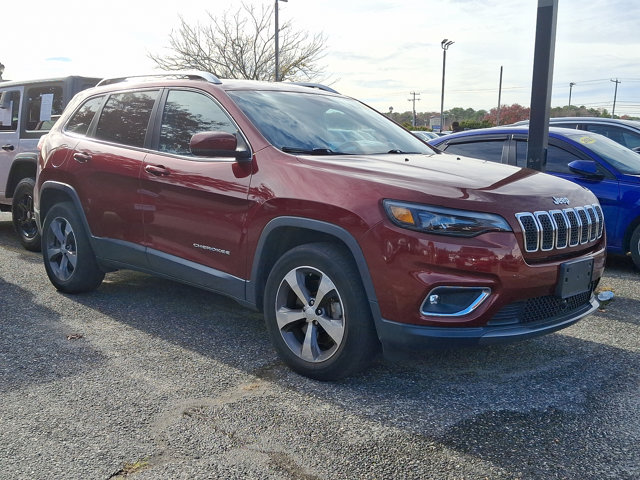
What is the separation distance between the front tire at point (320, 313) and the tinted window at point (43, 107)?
501 cm

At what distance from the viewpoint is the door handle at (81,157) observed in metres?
5.22

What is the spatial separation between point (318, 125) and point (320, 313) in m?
1.37

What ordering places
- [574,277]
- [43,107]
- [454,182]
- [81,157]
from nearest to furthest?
[454,182]
[574,277]
[81,157]
[43,107]

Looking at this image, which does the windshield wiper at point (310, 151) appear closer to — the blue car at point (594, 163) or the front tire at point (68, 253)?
the front tire at point (68, 253)

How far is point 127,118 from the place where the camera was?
16.8 ft

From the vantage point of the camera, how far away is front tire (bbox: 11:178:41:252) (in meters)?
7.51

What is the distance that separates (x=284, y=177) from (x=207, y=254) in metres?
0.81

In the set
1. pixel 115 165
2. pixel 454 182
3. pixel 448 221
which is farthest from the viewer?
pixel 115 165

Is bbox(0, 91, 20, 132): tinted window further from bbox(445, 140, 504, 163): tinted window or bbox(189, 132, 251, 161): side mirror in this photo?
bbox(445, 140, 504, 163): tinted window

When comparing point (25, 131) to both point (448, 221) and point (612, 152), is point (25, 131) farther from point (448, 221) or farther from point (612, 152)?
point (612, 152)

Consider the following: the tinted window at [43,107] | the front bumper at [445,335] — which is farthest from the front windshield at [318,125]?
the tinted window at [43,107]

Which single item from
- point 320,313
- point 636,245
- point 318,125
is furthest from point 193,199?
point 636,245

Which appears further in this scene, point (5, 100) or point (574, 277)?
point (5, 100)

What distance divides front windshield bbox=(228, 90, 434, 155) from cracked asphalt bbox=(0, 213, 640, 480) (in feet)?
4.43
